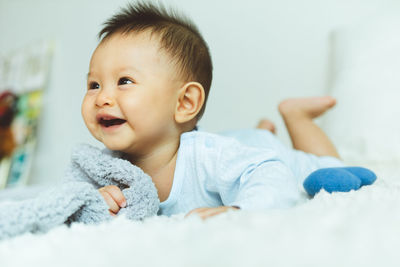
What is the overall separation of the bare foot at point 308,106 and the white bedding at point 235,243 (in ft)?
2.46

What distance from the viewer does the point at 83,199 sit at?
521 mm

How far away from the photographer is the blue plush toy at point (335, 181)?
0.65 m

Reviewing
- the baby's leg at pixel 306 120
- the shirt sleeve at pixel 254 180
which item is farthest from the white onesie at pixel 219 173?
the baby's leg at pixel 306 120

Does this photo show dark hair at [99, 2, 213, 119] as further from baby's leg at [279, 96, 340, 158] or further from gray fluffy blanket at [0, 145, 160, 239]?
baby's leg at [279, 96, 340, 158]

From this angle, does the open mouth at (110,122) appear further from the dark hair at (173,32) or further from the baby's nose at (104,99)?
the dark hair at (173,32)

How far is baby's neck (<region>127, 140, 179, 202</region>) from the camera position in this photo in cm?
78

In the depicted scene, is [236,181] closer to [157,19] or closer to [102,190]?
[102,190]

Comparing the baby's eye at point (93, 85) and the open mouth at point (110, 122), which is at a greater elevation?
the baby's eye at point (93, 85)

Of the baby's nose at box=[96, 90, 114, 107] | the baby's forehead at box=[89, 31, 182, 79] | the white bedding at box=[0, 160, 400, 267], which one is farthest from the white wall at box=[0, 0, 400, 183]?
the white bedding at box=[0, 160, 400, 267]

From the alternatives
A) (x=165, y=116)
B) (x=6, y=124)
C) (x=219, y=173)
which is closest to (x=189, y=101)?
(x=165, y=116)

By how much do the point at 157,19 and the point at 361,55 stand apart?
0.72 m

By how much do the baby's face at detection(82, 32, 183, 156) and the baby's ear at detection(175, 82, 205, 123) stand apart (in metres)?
0.01

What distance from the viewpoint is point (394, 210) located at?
0.42 metres

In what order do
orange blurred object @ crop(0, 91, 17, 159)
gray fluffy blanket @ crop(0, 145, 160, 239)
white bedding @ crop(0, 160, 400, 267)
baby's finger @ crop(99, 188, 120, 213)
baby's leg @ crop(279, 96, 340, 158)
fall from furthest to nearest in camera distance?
1. orange blurred object @ crop(0, 91, 17, 159)
2. baby's leg @ crop(279, 96, 340, 158)
3. baby's finger @ crop(99, 188, 120, 213)
4. gray fluffy blanket @ crop(0, 145, 160, 239)
5. white bedding @ crop(0, 160, 400, 267)
